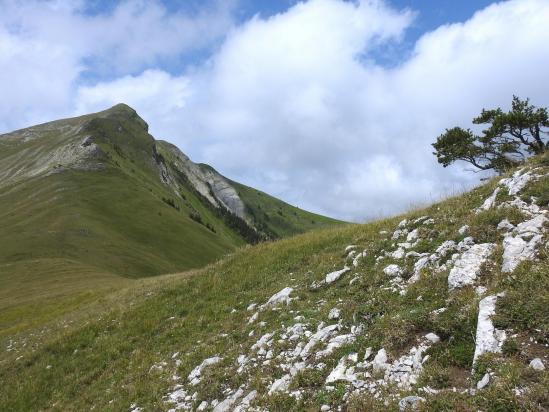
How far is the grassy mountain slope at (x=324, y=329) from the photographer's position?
7.78 m

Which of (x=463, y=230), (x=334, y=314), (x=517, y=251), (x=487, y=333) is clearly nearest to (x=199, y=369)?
(x=334, y=314)

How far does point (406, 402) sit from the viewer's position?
739 centimetres

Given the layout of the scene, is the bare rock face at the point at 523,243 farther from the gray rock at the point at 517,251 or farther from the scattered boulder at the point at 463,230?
the scattered boulder at the point at 463,230

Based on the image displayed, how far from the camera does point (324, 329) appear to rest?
11539 millimetres

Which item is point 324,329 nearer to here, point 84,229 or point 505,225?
point 505,225

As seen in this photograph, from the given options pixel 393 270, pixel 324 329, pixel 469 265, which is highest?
pixel 469 265

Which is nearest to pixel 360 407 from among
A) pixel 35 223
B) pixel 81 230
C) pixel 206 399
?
pixel 206 399

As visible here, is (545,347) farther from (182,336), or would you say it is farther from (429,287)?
(182,336)

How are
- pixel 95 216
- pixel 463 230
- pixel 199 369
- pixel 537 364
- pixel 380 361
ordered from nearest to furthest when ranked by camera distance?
pixel 537 364 → pixel 380 361 → pixel 463 230 → pixel 199 369 → pixel 95 216

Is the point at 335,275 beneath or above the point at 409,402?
above

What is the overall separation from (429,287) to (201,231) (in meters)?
114

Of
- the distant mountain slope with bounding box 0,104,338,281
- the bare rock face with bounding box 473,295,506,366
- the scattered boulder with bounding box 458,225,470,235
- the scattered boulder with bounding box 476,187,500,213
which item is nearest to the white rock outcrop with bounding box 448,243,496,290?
the scattered boulder with bounding box 458,225,470,235

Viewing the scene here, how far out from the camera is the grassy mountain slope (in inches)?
306

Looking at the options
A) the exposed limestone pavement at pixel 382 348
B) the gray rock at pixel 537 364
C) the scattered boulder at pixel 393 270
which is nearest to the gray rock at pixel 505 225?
the exposed limestone pavement at pixel 382 348
